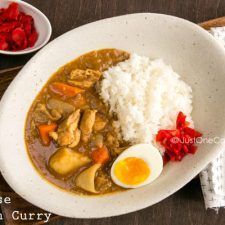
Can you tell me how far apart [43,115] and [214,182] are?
1.17 m

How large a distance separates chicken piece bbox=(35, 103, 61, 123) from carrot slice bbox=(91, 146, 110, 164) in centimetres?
32

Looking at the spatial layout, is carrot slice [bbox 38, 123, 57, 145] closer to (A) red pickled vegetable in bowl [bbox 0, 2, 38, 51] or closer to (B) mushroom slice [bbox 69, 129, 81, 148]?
(B) mushroom slice [bbox 69, 129, 81, 148]

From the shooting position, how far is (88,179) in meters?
2.97

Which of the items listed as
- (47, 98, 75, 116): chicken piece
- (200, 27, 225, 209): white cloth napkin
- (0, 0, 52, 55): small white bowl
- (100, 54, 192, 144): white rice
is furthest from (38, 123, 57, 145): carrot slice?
(200, 27, 225, 209): white cloth napkin

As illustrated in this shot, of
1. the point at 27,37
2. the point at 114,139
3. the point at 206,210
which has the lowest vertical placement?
the point at 206,210

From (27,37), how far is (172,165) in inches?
51.2

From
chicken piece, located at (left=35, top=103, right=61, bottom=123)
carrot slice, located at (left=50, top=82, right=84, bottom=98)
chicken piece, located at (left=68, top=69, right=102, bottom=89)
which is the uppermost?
chicken piece, located at (left=68, top=69, right=102, bottom=89)

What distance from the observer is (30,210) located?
3.07 meters

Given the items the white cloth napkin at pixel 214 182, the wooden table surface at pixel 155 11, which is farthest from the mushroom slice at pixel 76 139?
the white cloth napkin at pixel 214 182

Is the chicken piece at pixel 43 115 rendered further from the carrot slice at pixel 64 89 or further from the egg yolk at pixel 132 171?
the egg yolk at pixel 132 171

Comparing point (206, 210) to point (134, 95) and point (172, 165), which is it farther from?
point (134, 95)

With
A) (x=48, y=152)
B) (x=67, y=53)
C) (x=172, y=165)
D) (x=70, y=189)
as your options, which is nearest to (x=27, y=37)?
(x=67, y=53)

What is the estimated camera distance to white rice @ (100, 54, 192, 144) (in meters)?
3.14

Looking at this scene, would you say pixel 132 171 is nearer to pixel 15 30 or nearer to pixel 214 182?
pixel 214 182
